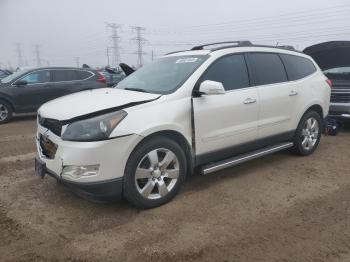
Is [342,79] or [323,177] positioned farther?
[342,79]

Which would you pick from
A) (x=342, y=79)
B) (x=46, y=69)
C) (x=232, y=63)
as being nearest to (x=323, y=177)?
(x=232, y=63)

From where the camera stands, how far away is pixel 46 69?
10547 millimetres

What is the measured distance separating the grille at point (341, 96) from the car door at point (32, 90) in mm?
7656

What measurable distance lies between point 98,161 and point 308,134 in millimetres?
3744

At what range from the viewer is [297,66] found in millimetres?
5520

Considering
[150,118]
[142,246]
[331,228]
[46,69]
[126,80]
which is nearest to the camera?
[142,246]

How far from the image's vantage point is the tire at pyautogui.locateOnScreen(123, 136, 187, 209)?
3.50m

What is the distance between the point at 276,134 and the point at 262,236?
216 centimetres

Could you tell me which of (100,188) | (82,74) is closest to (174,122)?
(100,188)

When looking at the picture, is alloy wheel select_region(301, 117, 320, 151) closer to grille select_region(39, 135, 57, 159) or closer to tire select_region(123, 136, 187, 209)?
tire select_region(123, 136, 187, 209)

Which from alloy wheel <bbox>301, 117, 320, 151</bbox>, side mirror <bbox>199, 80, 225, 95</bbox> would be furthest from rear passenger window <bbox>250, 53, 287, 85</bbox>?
side mirror <bbox>199, 80, 225, 95</bbox>

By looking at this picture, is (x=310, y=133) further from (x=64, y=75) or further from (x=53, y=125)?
(x=64, y=75)

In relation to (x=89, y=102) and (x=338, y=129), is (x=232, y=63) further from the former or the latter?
(x=338, y=129)

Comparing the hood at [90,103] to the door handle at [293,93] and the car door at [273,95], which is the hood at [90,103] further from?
the door handle at [293,93]
